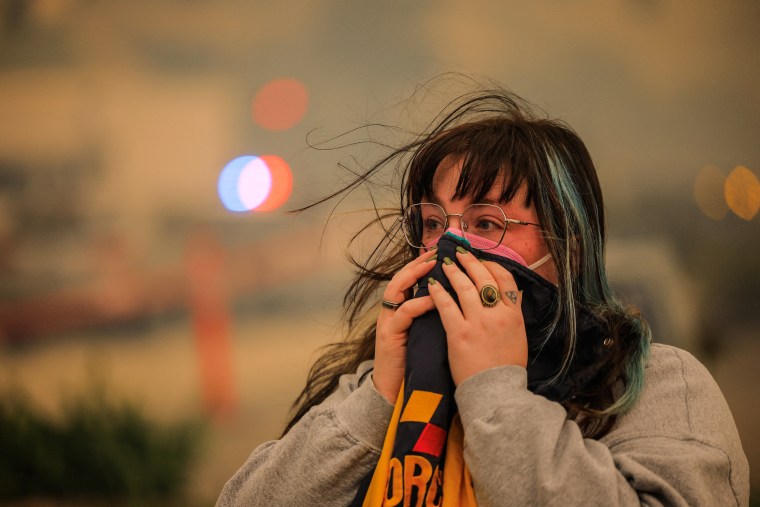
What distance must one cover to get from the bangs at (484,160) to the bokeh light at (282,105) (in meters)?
0.92

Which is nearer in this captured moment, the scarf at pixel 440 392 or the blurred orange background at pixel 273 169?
the scarf at pixel 440 392

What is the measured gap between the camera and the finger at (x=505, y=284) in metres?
1.25

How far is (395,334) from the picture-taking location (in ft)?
4.37

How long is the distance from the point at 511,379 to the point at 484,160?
442 millimetres

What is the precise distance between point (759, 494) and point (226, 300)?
178 centimetres

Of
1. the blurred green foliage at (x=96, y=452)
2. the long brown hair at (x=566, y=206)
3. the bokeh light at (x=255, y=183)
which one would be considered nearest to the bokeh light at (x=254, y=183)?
the bokeh light at (x=255, y=183)

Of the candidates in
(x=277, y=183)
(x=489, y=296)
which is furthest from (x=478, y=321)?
(x=277, y=183)

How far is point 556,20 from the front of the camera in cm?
224

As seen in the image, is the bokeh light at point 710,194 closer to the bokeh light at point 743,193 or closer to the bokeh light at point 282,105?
the bokeh light at point 743,193

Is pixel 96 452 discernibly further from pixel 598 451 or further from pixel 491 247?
→ pixel 598 451

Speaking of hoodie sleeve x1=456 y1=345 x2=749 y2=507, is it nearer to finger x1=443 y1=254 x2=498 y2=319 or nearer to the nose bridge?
finger x1=443 y1=254 x2=498 y2=319

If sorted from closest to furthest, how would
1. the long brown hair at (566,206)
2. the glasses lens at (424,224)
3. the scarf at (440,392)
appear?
the scarf at (440,392) → the long brown hair at (566,206) → the glasses lens at (424,224)

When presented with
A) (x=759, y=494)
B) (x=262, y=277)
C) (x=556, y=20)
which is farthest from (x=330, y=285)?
(x=759, y=494)

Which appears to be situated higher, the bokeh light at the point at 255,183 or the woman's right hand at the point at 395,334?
the bokeh light at the point at 255,183
